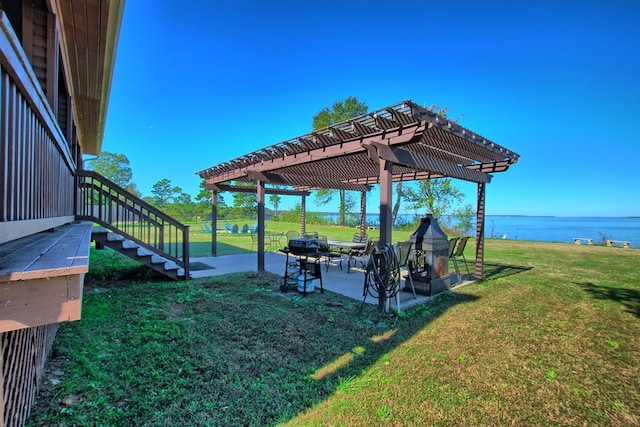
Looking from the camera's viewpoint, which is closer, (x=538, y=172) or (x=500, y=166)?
(x=500, y=166)

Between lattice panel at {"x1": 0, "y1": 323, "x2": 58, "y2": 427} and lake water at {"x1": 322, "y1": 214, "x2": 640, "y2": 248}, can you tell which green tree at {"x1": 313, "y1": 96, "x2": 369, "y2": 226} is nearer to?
lake water at {"x1": 322, "y1": 214, "x2": 640, "y2": 248}

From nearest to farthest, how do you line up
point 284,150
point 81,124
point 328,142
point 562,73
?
point 328,142
point 284,150
point 81,124
point 562,73

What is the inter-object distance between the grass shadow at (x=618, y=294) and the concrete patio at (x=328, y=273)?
85.8 inches

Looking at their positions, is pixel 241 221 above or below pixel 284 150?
below

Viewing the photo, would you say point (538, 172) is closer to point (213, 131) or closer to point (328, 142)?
point (213, 131)

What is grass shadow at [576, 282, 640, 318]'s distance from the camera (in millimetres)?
4531

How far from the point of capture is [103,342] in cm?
292

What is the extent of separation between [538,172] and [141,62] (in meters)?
40.8

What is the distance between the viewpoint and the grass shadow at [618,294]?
4531 millimetres

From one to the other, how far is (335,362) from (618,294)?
19.7ft

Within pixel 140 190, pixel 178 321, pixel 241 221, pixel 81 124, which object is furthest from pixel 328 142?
pixel 140 190

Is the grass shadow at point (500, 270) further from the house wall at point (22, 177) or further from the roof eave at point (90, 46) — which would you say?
the roof eave at point (90, 46)

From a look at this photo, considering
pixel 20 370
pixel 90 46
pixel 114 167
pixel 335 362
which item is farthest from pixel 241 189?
pixel 114 167

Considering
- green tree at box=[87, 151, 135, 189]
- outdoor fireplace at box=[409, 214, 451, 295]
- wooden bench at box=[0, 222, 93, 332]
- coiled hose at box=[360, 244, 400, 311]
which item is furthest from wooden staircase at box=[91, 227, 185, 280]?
green tree at box=[87, 151, 135, 189]
